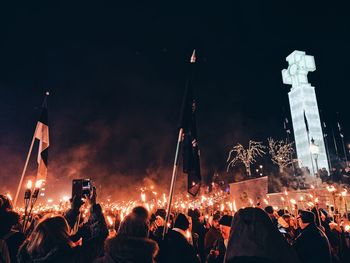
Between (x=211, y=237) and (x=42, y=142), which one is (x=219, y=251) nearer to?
(x=211, y=237)

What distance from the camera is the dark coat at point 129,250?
9.69 feet

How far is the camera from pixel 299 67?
74.2 m

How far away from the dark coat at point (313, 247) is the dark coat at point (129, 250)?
2892 mm

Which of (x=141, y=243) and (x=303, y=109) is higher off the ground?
(x=303, y=109)

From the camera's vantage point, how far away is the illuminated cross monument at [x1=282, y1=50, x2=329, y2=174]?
66.6 meters

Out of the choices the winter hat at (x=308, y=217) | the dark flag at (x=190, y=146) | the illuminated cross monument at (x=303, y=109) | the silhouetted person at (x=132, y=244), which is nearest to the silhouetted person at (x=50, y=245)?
the silhouetted person at (x=132, y=244)

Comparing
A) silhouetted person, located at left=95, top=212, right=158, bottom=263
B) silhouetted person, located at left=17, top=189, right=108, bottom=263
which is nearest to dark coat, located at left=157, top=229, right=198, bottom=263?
silhouetted person, located at left=95, top=212, right=158, bottom=263

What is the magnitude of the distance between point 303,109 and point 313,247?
7362 cm

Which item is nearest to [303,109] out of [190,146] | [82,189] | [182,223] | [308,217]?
[82,189]

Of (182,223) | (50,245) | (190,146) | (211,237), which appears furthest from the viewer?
(211,237)

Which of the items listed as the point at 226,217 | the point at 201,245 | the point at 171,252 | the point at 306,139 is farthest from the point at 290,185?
the point at 306,139

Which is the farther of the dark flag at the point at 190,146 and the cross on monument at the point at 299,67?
the cross on monument at the point at 299,67

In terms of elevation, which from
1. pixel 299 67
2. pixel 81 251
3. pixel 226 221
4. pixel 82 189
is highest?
pixel 299 67

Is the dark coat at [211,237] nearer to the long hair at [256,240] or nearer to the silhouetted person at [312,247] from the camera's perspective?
the silhouetted person at [312,247]
